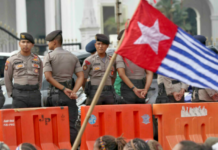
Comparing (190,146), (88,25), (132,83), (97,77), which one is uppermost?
(88,25)

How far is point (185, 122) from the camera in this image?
622 centimetres

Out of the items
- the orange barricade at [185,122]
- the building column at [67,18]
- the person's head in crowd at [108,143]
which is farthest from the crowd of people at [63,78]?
the building column at [67,18]

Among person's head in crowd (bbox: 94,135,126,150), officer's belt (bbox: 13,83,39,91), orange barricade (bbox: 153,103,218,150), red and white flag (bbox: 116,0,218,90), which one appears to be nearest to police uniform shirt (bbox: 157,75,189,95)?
orange barricade (bbox: 153,103,218,150)

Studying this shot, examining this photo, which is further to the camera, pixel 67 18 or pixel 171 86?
pixel 67 18

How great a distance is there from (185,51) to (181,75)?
0.24 m

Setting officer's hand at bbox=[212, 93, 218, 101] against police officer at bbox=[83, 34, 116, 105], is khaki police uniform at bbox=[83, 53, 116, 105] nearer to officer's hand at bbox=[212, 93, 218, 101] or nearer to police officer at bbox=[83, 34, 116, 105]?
police officer at bbox=[83, 34, 116, 105]

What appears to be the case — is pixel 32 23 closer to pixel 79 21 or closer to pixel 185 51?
pixel 79 21

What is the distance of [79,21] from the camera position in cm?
2392

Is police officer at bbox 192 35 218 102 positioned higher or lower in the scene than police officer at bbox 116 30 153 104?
lower

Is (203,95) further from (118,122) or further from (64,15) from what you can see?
(64,15)

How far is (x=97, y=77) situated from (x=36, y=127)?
159cm

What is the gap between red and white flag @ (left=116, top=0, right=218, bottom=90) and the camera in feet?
13.1

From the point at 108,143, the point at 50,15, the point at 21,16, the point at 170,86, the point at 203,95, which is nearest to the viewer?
the point at 108,143

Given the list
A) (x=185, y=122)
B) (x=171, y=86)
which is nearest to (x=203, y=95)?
(x=171, y=86)
